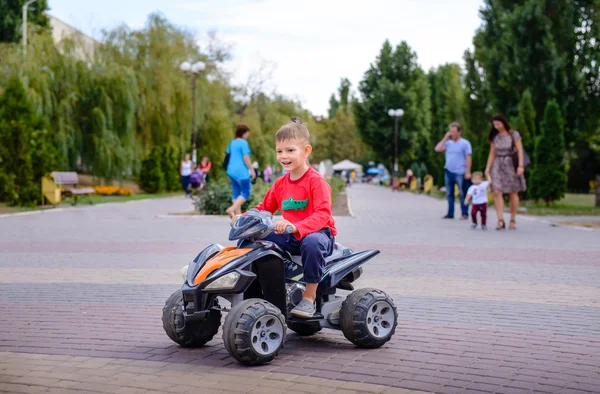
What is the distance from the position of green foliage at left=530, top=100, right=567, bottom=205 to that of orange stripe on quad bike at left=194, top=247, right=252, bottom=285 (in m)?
23.0

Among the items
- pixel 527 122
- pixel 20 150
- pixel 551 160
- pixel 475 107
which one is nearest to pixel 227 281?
pixel 20 150

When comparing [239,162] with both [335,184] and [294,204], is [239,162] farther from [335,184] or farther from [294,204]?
[335,184]

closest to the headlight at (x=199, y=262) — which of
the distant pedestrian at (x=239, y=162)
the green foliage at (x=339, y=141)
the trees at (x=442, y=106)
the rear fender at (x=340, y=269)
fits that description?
the rear fender at (x=340, y=269)

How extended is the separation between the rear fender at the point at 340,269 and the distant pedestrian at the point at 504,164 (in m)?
10.5

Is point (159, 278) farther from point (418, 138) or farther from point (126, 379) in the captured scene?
point (418, 138)

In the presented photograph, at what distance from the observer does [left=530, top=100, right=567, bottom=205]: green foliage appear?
2669cm

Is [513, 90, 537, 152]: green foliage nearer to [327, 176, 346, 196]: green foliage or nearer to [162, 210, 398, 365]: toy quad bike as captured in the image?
[327, 176, 346, 196]: green foliage

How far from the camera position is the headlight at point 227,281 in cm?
494

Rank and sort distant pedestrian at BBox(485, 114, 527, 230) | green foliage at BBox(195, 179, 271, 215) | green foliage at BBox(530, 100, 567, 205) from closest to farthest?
distant pedestrian at BBox(485, 114, 527, 230) < green foliage at BBox(195, 179, 271, 215) < green foliage at BBox(530, 100, 567, 205)

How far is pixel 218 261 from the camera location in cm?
510

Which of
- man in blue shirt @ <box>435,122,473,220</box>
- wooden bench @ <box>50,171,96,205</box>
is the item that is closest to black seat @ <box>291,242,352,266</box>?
man in blue shirt @ <box>435,122,473,220</box>

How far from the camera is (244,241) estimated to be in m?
5.28

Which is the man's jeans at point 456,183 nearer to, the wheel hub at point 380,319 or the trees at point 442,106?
the wheel hub at point 380,319

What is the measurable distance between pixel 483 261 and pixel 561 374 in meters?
5.88
